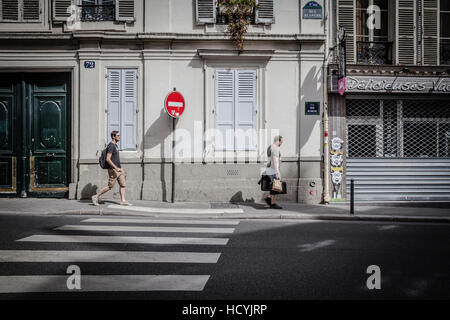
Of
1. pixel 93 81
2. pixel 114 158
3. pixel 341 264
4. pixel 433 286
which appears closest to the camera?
pixel 433 286

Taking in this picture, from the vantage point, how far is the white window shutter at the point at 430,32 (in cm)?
1241

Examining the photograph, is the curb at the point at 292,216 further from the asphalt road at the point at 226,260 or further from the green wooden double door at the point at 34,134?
the green wooden double door at the point at 34,134

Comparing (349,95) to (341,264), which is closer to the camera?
(341,264)

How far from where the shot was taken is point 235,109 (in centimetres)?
1230

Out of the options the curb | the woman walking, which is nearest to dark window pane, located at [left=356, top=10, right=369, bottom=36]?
the woman walking

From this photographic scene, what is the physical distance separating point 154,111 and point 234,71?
278 cm

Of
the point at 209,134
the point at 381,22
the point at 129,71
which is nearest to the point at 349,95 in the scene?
the point at 381,22

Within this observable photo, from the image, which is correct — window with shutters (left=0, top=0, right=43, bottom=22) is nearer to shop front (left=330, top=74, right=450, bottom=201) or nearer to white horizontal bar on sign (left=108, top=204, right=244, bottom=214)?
white horizontal bar on sign (left=108, top=204, right=244, bottom=214)

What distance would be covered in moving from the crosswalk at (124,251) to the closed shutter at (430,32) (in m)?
8.78

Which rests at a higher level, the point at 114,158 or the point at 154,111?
the point at 154,111

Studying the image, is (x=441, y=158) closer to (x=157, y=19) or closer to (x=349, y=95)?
(x=349, y=95)

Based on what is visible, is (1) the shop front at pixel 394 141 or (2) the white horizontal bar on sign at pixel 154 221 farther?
(1) the shop front at pixel 394 141

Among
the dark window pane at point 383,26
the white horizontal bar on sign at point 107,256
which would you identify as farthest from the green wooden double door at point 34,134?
the dark window pane at point 383,26

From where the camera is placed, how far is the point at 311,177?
1210 centimetres
